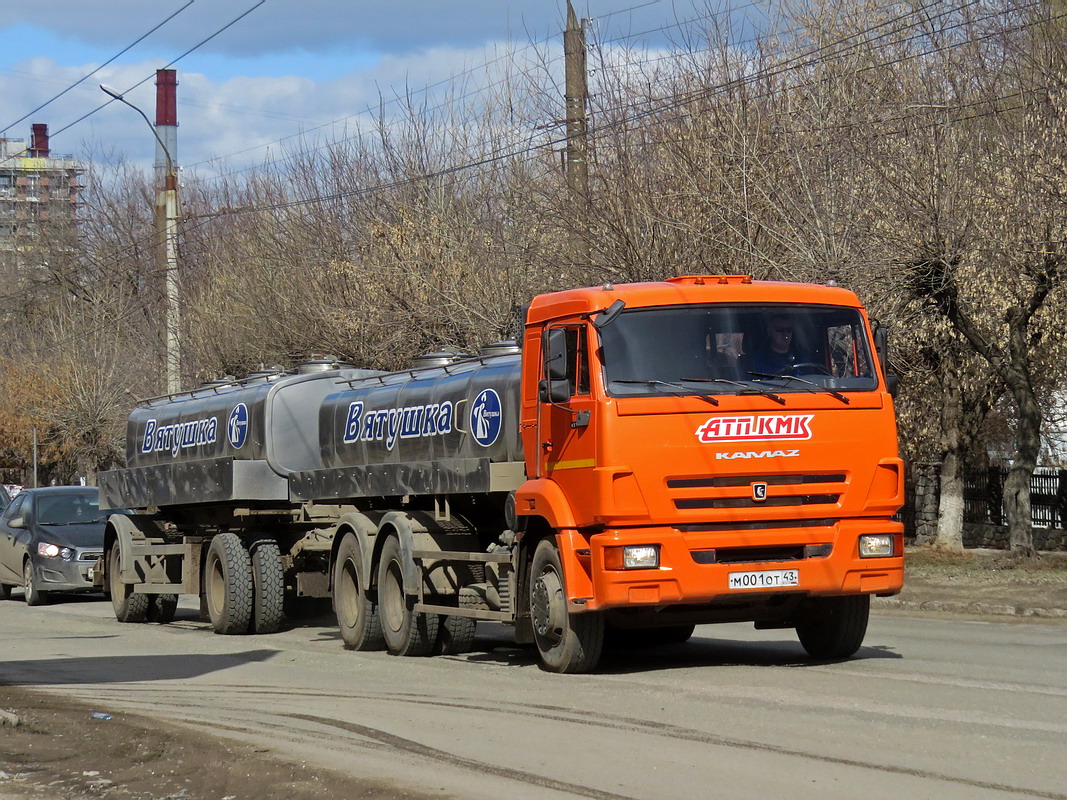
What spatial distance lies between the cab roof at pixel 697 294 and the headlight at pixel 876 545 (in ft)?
5.85

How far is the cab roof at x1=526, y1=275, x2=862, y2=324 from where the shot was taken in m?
11.7

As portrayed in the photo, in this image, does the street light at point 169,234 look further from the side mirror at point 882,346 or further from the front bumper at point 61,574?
the side mirror at point 882,346

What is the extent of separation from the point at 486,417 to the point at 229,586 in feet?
17.1

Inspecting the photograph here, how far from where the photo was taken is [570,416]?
11734 mm

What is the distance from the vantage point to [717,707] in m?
9.72

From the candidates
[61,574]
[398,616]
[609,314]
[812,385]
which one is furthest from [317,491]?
[61,574]

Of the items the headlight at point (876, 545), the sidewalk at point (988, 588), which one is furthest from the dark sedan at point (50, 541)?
the headlight at point (876, 545)

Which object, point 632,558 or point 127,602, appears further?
point 127,602

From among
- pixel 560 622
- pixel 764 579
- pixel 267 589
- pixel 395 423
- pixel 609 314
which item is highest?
pixel 609 314

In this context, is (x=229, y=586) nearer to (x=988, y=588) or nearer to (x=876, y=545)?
(x=876, y=545)

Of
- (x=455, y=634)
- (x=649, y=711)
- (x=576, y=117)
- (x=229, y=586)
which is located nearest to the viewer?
(x=649, y=711)

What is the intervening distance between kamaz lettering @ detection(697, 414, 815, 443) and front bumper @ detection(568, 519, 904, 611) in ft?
2.18

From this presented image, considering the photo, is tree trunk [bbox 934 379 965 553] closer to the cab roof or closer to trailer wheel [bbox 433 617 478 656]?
trailer wheel [bbox 433 617 478 656]

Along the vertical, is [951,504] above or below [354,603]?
above
